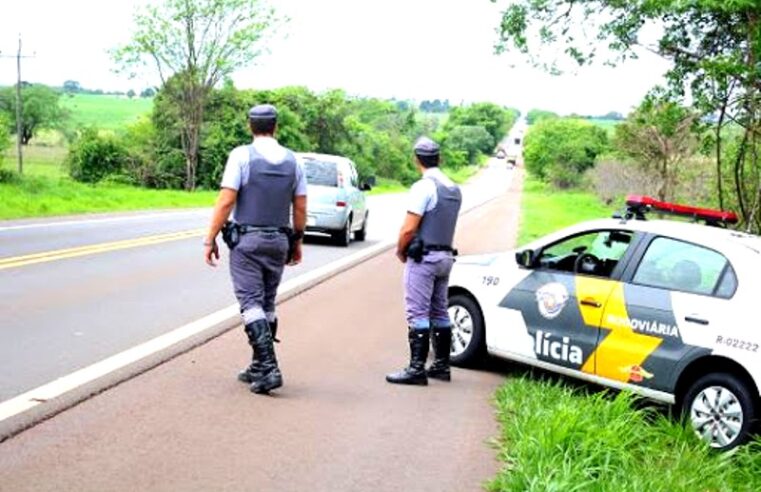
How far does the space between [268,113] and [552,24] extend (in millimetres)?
11873

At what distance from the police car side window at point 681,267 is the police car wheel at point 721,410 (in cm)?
64

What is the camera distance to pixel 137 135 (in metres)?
54.2

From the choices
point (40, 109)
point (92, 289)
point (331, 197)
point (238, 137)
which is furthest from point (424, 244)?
point (40, 109)

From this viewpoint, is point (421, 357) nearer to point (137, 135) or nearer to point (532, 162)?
point (137, 135)

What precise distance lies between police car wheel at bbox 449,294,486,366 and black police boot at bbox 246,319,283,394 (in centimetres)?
212

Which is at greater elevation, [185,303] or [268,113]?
[268,113]

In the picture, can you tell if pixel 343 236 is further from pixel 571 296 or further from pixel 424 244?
pixel 571 296

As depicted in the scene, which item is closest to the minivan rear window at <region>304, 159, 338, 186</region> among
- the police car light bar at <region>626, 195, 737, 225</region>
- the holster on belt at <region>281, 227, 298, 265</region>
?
the police car light bar at <region>626, 195, 737, 225</region>

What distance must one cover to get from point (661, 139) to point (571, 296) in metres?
28.7

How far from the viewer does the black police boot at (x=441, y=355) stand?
24.7 feet

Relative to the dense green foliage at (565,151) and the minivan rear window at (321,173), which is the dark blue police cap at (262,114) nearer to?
the minivan rear window at (321,173)

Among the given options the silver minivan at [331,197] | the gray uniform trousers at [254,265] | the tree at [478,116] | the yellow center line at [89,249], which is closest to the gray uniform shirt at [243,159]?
the gray uniform trousers at [254,265]

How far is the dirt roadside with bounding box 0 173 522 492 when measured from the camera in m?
4.79

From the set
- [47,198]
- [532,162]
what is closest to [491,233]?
[47,198]
